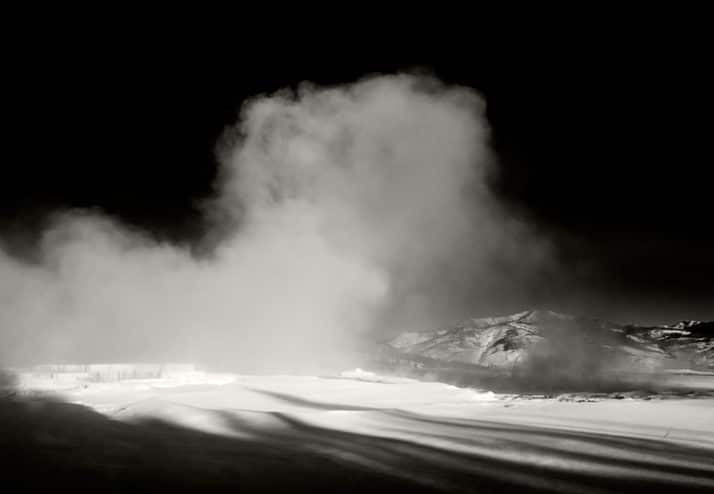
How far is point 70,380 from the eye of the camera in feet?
60.3

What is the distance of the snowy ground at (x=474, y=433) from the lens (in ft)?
19.0

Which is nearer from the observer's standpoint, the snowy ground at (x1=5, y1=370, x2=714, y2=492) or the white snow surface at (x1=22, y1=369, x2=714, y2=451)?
the snowy ground at (x1=5, y1=370, x2=714, y2=492)

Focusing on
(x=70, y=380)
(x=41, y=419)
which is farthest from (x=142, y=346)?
(x=41, y=419)

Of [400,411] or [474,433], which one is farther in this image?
[400,411]

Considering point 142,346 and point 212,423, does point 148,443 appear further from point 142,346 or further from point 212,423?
point 142,346

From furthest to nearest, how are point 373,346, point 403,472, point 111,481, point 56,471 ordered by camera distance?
point 373,346, point 403,472, point 56,471, point 111,481

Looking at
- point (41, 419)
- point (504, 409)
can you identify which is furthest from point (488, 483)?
point (41, 419)

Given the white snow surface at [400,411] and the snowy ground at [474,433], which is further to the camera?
the white snow surface at [400,411]

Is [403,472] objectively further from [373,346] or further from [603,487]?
[373,346]

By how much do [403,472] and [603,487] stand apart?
2.28 m

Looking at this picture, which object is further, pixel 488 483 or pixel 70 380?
pixel 70 380

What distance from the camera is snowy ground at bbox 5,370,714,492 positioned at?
5777 millimetres

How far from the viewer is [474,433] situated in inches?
338

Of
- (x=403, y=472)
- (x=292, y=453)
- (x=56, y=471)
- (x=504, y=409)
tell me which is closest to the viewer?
(x=56, y=471)
